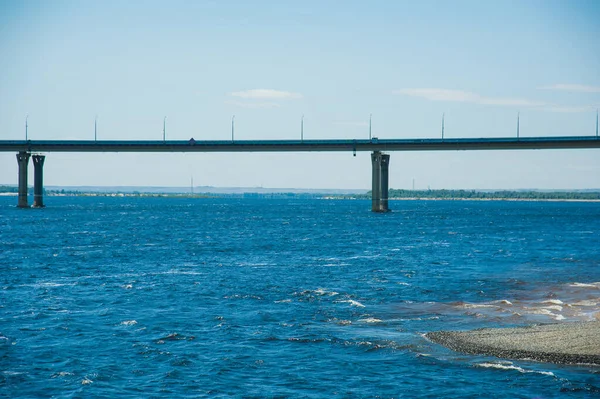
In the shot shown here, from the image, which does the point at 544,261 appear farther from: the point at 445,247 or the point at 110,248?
the point at 110,248

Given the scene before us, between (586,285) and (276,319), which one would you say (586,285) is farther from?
(276,319)

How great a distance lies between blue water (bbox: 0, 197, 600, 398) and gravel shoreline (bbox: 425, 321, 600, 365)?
91 centimetres

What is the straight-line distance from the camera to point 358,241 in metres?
102

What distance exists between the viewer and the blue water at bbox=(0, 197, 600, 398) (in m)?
26.2

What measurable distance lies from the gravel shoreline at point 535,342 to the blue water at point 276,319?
0.91 meters

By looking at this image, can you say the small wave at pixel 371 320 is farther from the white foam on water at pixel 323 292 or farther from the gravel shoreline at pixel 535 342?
the white foam on water at pixel 323 292

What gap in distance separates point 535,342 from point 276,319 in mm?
13493

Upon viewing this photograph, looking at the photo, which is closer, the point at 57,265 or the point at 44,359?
the point at 44,359

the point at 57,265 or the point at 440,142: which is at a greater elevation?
the point at 440,142

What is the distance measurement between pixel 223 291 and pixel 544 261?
126ft

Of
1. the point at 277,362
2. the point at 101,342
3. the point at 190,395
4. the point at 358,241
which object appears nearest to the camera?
the point at 190,395

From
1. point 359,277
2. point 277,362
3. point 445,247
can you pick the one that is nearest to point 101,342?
point 277,362

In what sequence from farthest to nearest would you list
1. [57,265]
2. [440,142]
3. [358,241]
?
[440,142] → [358,241] → [57,265]

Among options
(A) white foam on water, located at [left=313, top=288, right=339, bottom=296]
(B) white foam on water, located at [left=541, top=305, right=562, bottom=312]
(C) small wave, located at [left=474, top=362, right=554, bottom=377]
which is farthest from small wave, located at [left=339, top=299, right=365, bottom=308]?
(C) small wave, located at [left=474, top=362, right=554, bottom=377]
